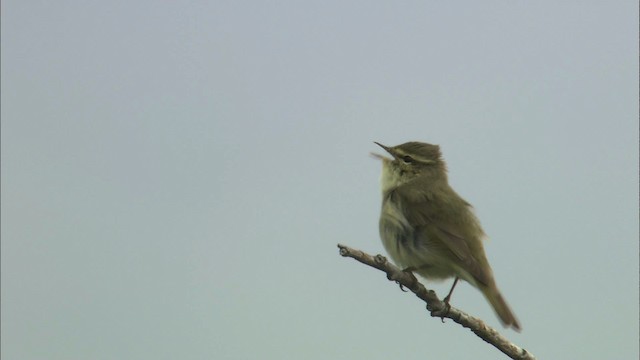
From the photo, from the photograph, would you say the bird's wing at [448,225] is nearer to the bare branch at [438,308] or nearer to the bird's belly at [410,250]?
the bird's belly at [410,250]

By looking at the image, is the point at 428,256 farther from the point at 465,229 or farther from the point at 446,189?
the point at 446,189

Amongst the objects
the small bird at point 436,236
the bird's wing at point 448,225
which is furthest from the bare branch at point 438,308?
the bird's wing at point 448,225

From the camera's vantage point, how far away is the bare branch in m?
3.68

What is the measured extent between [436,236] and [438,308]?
1.08 metres

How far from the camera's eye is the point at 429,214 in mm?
5605

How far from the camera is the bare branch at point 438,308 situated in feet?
12.1

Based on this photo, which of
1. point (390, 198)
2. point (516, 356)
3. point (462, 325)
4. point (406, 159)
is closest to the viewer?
point (516, 356)

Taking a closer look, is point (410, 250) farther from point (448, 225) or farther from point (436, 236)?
point (448, 225)

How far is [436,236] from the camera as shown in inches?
212

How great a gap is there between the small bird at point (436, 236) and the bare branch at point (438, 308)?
0.38 m

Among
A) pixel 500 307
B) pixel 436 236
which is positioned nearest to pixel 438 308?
pixel 500 307

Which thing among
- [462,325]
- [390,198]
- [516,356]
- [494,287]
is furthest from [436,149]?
[516,356]

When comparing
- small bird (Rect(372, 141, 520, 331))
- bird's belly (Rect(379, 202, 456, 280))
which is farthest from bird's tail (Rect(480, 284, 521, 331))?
bird's belly (Rect(379, 202, 456, 280))

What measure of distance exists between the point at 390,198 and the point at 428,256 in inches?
30.2
